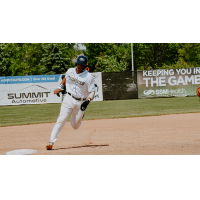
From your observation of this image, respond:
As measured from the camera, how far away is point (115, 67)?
35.1m

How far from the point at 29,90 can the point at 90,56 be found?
874 inches

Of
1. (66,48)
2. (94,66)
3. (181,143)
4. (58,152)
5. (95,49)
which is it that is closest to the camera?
(58,152)

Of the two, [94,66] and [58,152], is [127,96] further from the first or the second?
[94,66]

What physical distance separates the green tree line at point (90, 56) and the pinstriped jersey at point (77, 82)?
23.9 m

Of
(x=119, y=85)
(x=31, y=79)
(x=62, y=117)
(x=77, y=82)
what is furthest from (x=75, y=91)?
(x=119, y=85)

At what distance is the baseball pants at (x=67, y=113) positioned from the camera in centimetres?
624

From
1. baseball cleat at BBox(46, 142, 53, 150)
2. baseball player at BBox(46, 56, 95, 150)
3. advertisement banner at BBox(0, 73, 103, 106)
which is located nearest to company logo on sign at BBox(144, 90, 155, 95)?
advertisement banner at BBox(0, 73, 103, 106)

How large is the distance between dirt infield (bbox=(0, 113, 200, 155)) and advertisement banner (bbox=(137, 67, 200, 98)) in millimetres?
11354

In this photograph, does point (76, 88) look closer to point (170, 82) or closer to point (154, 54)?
point (170, 82)

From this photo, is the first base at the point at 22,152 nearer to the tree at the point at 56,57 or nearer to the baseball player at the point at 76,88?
A: the baseball player at the point at 76,88

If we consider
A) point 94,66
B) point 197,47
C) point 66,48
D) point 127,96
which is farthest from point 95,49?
point 127,96

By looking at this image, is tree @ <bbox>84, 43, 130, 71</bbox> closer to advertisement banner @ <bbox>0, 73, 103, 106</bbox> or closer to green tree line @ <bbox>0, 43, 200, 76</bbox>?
green tree line @ <bbox>0, 43, 200, 76</bbox>

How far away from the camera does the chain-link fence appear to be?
829 inches

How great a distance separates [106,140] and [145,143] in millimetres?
1073
